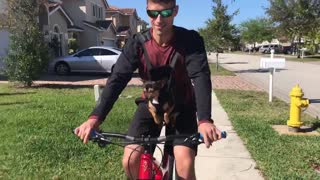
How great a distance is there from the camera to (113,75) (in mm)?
3285

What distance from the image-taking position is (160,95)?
10.3ft

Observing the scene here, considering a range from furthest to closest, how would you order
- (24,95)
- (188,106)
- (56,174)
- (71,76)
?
(71,76) < (24,95) < (56,174) < (188,106)

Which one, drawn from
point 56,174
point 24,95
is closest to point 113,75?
point 56,174

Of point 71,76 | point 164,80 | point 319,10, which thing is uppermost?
point 319,10

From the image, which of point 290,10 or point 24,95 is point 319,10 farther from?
point 24,95

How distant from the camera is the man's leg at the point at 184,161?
10.2 feet

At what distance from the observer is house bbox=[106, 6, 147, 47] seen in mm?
56688

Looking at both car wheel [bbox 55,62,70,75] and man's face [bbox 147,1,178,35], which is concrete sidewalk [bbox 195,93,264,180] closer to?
man's face [bbox 147,1,178,35]

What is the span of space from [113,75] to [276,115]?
780 cm

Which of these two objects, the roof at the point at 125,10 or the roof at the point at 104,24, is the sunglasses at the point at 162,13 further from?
the roof at the point at 125,10

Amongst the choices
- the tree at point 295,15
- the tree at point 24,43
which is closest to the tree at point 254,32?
the tree at point 295,15

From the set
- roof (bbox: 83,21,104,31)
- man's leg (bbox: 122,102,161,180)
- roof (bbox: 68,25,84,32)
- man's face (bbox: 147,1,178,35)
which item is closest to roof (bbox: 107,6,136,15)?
roof (bbox: 83,21,104,31)

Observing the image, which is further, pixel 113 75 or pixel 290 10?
pixel 290 10

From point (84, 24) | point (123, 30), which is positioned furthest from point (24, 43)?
point (123, 30)
